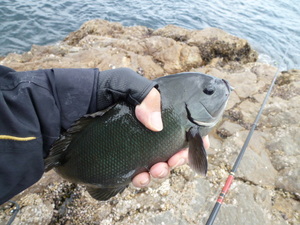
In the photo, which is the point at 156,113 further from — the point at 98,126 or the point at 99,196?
the point at 99,196

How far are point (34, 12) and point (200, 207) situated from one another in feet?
37.7

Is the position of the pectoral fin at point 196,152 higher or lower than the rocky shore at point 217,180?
higher

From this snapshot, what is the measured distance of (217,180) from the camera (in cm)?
301

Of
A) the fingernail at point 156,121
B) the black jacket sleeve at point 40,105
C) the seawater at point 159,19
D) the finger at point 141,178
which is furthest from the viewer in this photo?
the seawater at point 159,19

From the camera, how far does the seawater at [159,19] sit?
9375 millimetres

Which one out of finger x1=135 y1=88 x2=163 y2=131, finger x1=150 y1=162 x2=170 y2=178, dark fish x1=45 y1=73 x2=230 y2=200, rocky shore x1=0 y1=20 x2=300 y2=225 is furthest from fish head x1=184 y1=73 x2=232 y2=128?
rocky shore x1=0 y1=20 x2=300 y2=225

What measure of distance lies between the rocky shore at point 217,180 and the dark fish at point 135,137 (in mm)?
762

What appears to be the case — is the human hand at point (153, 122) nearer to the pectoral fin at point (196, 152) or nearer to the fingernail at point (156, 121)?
the fingernail at point (156, 121)

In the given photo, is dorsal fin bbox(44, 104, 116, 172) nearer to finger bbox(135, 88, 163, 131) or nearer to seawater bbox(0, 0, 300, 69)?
finger bbox(135, 88, 163, 131)

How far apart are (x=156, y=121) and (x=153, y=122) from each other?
0.03 metres

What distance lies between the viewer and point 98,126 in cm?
194

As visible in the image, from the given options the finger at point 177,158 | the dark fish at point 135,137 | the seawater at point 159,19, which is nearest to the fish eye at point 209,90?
the dark fish at point 135,137

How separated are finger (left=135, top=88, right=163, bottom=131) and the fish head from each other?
26 cm

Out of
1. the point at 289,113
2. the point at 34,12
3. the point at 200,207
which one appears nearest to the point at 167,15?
the point at 34,12
